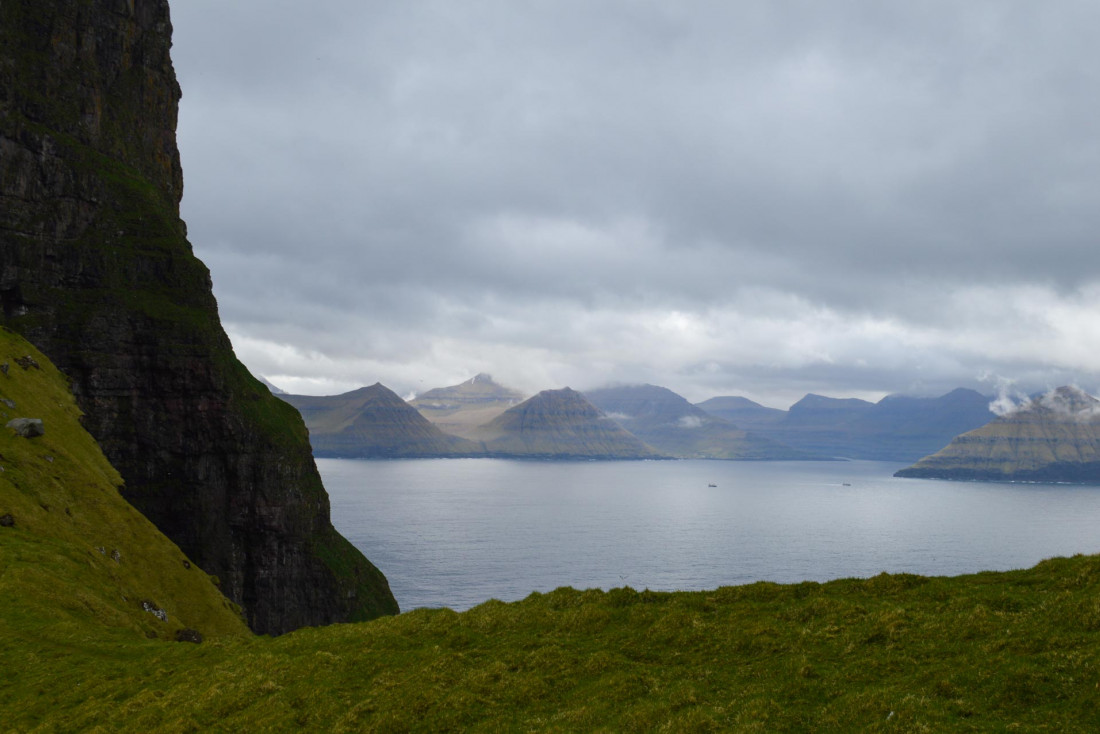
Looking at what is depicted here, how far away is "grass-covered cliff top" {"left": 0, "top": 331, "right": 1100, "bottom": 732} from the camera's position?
914 inches

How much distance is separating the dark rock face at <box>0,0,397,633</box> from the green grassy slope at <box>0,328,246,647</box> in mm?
13486

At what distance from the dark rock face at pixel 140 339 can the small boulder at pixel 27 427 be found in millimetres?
40693

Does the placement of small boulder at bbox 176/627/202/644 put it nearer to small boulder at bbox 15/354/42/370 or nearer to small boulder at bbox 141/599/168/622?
small boulder at bbox 141/599/168/622

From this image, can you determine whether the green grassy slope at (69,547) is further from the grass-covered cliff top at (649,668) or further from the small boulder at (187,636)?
the grass-covered cliff top at (649,668)

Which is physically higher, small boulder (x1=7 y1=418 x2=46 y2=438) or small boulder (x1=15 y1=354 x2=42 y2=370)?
small boulder (x1=15 y1=354 x2=42 y2=370)

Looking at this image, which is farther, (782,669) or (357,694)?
(357,694)

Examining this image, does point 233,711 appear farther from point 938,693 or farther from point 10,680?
point 938,693

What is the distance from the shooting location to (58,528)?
213 ft

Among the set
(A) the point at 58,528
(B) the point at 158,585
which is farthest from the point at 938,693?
(B) the point at 158,585

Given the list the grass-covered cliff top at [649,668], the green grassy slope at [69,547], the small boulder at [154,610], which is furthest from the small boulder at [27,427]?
the grass-covered cliff top at [649,668]

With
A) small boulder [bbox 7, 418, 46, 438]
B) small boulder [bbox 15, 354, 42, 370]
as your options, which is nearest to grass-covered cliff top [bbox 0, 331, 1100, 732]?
small boulder [bbox 7, 418, 46, 438]

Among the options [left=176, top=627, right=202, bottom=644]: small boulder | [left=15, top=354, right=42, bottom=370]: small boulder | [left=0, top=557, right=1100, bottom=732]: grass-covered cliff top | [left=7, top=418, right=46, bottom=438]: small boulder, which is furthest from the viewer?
[left=15, top=354, right=42, bottom=370]: small boulder

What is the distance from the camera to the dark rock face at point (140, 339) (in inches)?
4670

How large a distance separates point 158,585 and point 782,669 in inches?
2999
